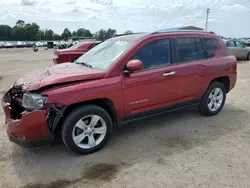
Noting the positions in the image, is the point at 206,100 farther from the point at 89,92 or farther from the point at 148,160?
the point at 89,92

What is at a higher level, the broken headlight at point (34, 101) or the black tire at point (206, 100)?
the broken headlight at point (34, 101)

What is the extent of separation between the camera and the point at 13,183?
2.99m

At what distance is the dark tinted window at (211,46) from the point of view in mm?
4922

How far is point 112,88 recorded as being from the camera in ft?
11.7

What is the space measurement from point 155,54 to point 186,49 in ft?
2.64

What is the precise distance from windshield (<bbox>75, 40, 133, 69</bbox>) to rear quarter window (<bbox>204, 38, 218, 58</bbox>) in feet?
6.15

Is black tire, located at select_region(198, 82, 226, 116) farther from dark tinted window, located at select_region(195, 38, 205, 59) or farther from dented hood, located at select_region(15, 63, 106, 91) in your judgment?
dented hood, located at select_region(15, 63, 106, 91)

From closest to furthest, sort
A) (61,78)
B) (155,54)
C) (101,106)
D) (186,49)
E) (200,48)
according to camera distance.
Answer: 1. (61,78)
2. (101,106)
3. (155,54)
4. (186,49)
5. (200,48)

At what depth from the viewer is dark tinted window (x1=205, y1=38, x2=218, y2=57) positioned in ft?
16.1

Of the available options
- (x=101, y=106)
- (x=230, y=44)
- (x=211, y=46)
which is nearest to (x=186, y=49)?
(x=211, y=46)

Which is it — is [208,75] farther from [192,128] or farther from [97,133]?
[97,133]

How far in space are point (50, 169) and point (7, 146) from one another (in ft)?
3.79

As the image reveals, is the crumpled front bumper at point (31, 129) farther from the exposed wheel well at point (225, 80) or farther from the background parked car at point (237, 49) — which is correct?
the background parked car at point (237, 49)

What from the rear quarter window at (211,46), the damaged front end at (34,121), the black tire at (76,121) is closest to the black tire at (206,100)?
the rear quarter window at (211,46)
